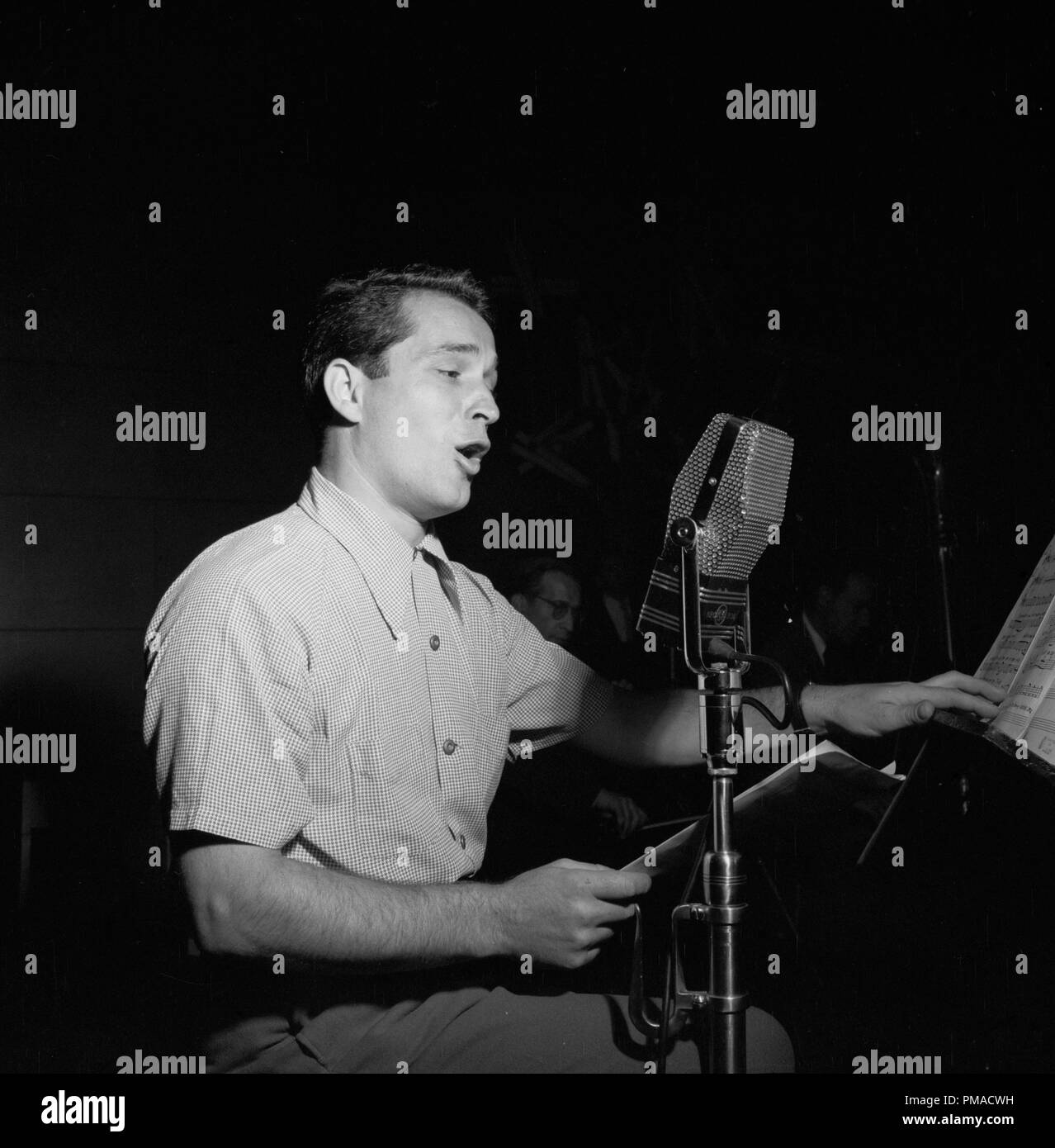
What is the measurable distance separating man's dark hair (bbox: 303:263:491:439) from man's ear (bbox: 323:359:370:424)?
11 millimetres

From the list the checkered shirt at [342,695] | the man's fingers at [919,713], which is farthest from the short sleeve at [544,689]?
the man's fingers at [919,713]

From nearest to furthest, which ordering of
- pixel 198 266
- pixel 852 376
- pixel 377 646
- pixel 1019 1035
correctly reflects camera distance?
pixel 377 646 → pixel 1019 1035 → pixel 198 266 → pixel 852 376

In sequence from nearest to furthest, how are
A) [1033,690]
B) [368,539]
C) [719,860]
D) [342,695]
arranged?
1. [719,860]
2. [1033,690]
3. [342,695]
4. [368,539]

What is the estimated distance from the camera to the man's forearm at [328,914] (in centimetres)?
133

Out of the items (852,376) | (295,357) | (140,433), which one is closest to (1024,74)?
(852,376)

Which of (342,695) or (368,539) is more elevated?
(368,539)

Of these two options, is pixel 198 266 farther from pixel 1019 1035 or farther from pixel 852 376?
pixel 1019 1035

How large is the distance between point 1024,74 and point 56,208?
1867mm

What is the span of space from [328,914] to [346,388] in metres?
0.80

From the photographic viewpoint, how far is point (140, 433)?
6.29 feet

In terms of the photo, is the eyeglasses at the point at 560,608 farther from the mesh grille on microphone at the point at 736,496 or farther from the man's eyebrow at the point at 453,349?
the mesh grille on microphone at the point at 736,496

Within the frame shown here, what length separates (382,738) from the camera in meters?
1.58

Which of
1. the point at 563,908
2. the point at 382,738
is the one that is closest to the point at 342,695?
the point at 382,738

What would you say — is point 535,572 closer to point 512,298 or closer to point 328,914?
point 512,298
